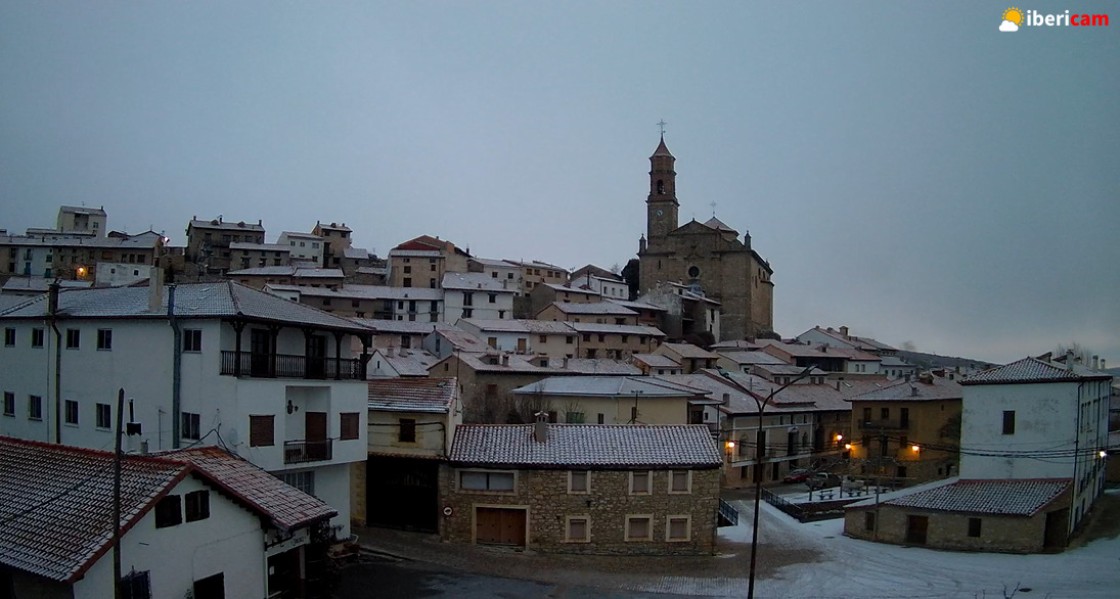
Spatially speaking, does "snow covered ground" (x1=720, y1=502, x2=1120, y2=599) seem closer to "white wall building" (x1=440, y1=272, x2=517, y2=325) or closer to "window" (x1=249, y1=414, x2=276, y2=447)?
"window" (x1=249, y1=414, x2=276, y2=447)

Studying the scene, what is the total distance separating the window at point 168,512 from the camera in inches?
667

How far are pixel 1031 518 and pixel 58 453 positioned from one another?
3005cm

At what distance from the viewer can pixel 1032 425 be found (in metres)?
33.4

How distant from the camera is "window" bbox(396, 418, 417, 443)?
29.2m

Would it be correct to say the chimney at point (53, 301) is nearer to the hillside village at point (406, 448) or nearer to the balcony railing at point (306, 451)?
the hillside village at point (406, 448)

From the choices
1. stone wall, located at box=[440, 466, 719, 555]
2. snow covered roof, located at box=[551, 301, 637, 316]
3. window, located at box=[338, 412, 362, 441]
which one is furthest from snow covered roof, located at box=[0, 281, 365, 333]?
snow covered roof, located at box=[551, 301, 637, 316]

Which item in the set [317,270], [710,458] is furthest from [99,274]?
[710,458]

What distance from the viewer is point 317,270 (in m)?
86.5

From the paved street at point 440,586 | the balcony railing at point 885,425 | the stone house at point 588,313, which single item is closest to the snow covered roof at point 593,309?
the stone house at point 588,313

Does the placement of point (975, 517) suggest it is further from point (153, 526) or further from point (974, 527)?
point (153, 526)

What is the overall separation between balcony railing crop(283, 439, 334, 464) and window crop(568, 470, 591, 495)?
25.6 feet

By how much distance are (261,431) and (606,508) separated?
11.3 meters

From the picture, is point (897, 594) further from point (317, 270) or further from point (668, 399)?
point (317, 270)

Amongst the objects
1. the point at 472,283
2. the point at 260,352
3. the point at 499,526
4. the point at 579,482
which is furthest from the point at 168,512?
the point at 472,283
